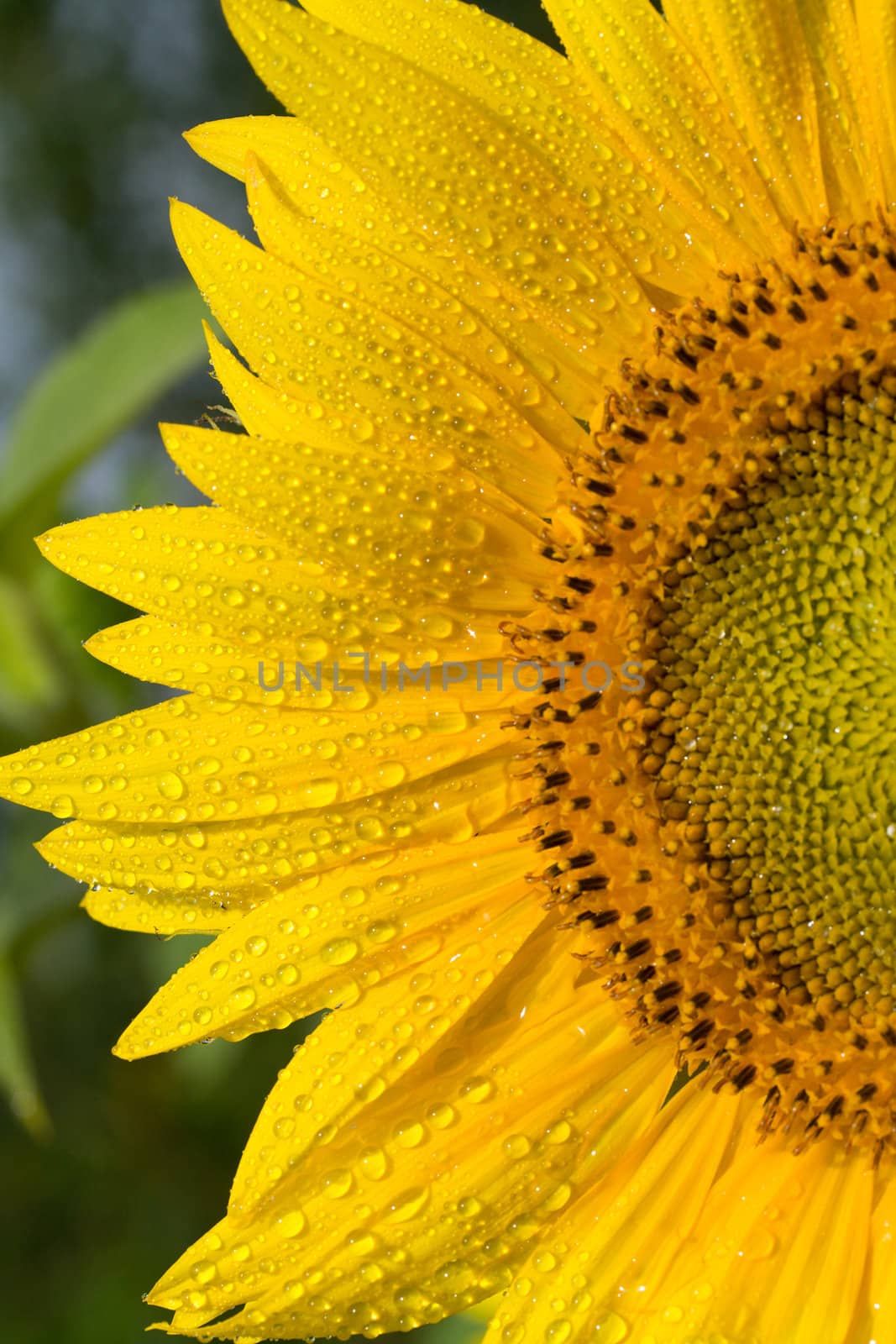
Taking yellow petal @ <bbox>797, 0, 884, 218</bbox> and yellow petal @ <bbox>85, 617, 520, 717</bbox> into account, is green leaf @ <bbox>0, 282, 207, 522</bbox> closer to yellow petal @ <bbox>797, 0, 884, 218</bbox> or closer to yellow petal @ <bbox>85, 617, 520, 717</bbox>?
yellow petal @ <bbox>85, 617, 520, 717</bbox>

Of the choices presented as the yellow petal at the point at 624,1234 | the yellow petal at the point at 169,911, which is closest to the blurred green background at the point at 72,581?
the yellow petal at the point at 169,911

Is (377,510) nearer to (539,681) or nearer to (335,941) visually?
(539,681)

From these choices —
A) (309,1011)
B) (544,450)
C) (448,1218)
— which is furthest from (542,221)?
(448,1218)

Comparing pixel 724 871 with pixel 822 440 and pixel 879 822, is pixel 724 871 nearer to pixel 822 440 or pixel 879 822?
pixel 879 822

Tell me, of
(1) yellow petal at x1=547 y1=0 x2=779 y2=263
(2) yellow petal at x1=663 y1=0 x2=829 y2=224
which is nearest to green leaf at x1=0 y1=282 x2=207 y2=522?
(1) yellow petal at x1=547 y1=0 x2=779 y2=263

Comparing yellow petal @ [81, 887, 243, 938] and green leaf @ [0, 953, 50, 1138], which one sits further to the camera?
green leaf @ [0, 953, 50, 1138]

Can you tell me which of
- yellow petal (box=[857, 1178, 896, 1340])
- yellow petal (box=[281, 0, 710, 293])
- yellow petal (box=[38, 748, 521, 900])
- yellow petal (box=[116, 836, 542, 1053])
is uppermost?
yellow petal (box=[281, 0, 710, 293])

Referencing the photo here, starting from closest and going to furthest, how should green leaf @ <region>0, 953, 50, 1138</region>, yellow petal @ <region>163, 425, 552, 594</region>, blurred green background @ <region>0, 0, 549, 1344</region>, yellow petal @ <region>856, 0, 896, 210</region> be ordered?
1. yellow petal @ <region>856, 0, 896, 210</region>
2. yellow petal @ <region>163, 425, 552, 594</region>
3. green leaf @ <region>0, 953, 50, 1138</region>
4. blurred green background @ <region>0, 0, 549, 1344</region>

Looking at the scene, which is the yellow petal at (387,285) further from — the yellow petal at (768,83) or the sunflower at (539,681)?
the yellow petal at (768,83)
